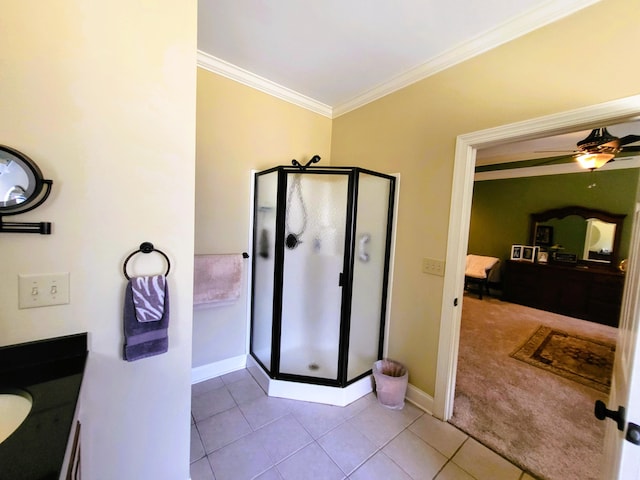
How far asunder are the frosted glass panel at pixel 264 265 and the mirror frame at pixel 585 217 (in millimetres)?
5001

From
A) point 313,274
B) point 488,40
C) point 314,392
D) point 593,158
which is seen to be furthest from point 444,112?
point 314,392

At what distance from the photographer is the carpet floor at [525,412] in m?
1.59

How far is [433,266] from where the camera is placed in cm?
192

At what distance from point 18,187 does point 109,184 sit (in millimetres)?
227

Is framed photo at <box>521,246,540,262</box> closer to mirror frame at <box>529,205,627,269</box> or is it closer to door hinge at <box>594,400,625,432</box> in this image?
mirror frame at <box>529,205,627,269</box>

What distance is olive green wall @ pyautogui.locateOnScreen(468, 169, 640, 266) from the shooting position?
3.87 metres

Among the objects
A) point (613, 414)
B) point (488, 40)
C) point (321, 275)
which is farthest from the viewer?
point (321, 275)

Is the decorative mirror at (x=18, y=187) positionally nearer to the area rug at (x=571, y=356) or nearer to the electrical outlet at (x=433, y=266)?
the electrical outlet at (x=433, y=266)

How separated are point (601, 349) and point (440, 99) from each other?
3.68 m

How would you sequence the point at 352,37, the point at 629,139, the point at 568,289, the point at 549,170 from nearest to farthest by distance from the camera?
the point at 352,37 → the point at 629,139 → the point at 568,289 → the point at 549,170

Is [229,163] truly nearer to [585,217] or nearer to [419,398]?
[419,398]

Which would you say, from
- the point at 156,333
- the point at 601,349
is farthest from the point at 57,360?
the point at 601,349

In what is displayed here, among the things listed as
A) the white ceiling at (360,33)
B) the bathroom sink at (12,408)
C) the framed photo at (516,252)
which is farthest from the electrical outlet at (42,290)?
the framed photo at (516,252)

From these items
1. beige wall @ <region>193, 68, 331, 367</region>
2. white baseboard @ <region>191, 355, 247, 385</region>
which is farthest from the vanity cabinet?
white baseboard @ <region>191, 355, 247, 385</region>
